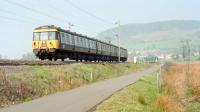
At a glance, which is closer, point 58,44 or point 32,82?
point 32,82

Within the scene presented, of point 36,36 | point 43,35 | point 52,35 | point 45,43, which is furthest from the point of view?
point 36,36

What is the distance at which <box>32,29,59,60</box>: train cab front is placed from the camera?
137ft

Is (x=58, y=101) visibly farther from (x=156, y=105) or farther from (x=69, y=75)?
(x=69, y=75)

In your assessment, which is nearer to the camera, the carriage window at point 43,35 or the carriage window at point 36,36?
the carriage window at point 43,35

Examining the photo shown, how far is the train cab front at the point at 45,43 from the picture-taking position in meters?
41.8

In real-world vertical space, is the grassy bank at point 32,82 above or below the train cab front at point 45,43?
below

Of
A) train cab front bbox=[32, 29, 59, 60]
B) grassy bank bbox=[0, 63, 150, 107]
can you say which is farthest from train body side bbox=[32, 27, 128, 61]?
grassy bank bbox=[0, 63, 150, 107]

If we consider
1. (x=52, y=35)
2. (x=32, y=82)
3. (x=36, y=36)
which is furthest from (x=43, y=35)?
(x=32, y=82)

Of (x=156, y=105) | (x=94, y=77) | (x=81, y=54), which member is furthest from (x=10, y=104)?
(x=81, y=54)

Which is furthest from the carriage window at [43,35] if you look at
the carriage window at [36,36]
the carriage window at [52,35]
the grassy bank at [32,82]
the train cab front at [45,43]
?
the grassy bank at [32,82]

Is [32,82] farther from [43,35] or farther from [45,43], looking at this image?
[43,35]

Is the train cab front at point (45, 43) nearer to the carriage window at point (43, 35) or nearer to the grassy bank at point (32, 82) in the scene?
the carriage window at point (43, 35)

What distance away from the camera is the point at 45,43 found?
140 ft

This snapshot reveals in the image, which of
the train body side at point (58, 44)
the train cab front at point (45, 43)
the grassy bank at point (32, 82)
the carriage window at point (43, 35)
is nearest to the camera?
the grassy bank at point (32, 82)
